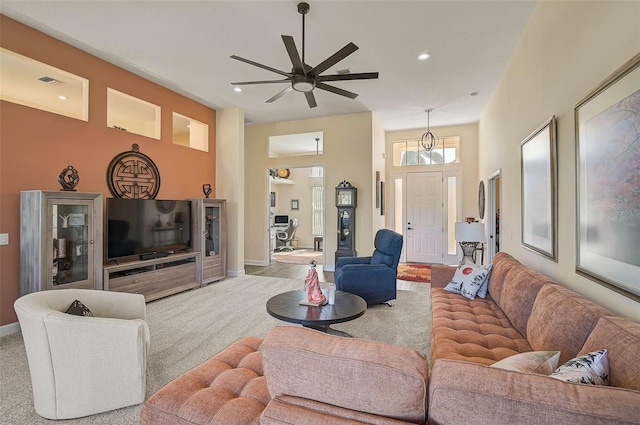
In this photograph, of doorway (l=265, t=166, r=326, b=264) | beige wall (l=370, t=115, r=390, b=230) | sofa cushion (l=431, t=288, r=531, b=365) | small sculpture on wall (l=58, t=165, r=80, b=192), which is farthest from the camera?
doorway (l=265, t=166, r=326, b=264)

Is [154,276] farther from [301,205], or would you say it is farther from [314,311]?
[301,205]

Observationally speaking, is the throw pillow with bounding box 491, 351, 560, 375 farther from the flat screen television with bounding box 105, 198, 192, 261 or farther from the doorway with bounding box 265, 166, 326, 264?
the doorway with bounding box 265, 166, 326, 264

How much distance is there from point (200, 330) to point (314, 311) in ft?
4.79

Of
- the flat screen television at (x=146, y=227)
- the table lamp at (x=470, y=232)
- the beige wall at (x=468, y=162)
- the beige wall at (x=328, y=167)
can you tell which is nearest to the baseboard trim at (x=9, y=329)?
the flat screen television at (x=146, y=227)

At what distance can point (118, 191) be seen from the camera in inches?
165

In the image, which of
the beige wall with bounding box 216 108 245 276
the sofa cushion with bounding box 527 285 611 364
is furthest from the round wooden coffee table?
the beige wall with bounding box 216 108 245 276

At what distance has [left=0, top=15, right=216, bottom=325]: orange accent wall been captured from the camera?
3.10 meters

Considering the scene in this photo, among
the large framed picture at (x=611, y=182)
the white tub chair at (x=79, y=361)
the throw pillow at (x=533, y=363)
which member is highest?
the large framed picture at (x=611, y=182)

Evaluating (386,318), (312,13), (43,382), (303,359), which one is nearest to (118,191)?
(43,382)

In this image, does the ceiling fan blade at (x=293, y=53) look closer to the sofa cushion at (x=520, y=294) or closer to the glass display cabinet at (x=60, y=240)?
the sofa cushion at (x=520, y=294)

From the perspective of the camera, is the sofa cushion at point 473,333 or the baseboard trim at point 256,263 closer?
the sofa cushion at point 473,333

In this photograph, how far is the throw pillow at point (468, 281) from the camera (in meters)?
2.93

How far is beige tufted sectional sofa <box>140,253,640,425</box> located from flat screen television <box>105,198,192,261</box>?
311 cm

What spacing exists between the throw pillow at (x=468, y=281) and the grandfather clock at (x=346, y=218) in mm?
2957
